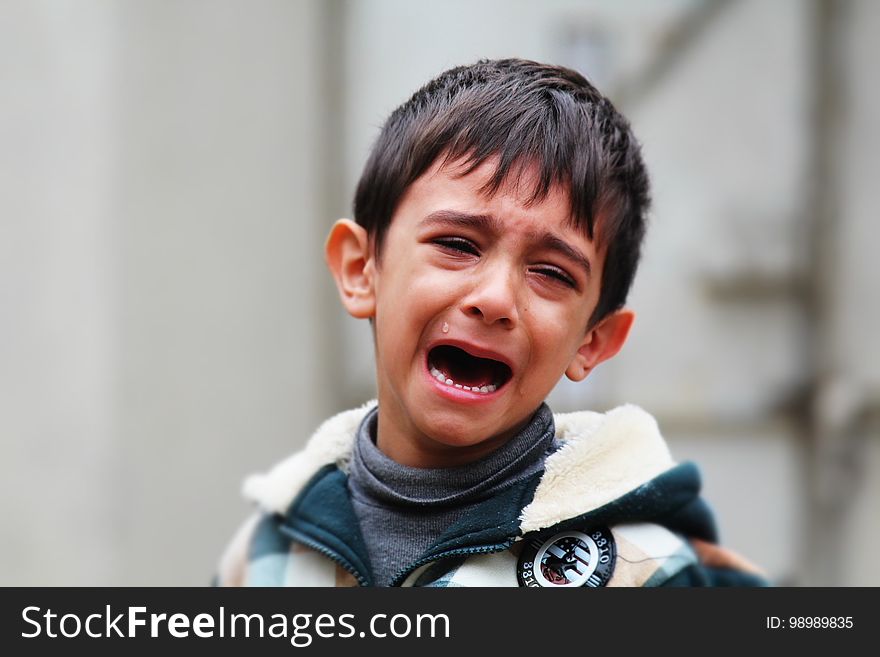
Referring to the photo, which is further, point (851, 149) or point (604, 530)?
point (851, 149)

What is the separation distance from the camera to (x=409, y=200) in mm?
678

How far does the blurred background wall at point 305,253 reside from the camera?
1546 millimetres

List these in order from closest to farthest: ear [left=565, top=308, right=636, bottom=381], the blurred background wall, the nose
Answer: the nose → ear [left=565, top=308, right=636, bottom=381] → the blurred background wall

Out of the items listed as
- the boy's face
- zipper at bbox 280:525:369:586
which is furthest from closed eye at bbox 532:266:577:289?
zipper at bbox 280:525:369:586

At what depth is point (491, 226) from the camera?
2.05 feet

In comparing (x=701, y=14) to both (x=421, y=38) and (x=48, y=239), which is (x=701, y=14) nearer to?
(x=421, y=38)

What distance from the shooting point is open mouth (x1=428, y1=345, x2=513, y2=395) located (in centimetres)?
65

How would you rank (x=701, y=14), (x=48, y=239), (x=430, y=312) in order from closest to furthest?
(x=430, y=312) → (x=48, y=239) → (x=701, y=14)

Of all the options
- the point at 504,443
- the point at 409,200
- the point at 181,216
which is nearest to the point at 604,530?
the point at 504,443

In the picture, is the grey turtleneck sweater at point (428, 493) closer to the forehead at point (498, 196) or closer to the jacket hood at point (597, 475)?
the jacket hood at point (597, 475)

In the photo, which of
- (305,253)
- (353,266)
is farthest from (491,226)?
(305,253)

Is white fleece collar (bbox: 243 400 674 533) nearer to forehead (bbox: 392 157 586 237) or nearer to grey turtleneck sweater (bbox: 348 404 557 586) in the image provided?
grey turtleneck sweater (bbox: 348 404 557 586)

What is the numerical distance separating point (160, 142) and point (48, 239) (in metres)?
0.21

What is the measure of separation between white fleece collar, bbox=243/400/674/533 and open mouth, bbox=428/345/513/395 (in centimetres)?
8
